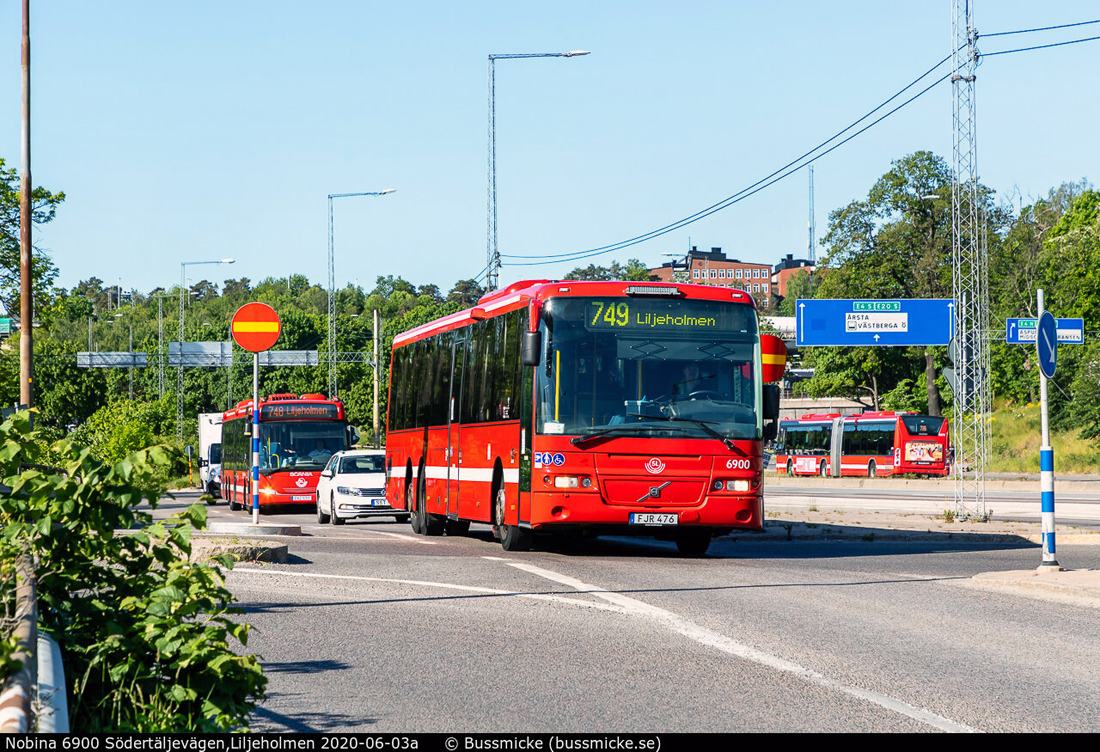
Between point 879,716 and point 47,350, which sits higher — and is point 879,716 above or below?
below

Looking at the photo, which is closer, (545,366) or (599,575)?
(599,575)

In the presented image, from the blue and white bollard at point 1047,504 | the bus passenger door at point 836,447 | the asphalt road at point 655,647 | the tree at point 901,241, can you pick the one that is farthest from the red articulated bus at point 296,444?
the tree at point 901,241

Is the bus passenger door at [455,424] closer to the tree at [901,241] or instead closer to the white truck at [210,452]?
the white truck at [210,452]

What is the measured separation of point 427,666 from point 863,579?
7.32 metres

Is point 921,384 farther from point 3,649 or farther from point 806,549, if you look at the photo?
point 3,649

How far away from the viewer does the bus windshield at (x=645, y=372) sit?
16.1 m

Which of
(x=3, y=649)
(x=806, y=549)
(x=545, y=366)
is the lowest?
(x=806, y=549)

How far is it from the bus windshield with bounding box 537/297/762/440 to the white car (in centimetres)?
1238

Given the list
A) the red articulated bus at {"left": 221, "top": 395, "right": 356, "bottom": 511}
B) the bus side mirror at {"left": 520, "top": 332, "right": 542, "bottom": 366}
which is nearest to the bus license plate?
the bus side mirror at {"left": 520, "top": 332, "right": 542, "bottom": 366}

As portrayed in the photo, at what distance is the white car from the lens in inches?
1127

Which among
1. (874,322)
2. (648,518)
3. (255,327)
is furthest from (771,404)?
(874,322)

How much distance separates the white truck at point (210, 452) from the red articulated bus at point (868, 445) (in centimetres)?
2885

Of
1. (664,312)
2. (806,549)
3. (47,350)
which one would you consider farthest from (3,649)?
(47,350)

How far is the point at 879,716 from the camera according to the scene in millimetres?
6621
